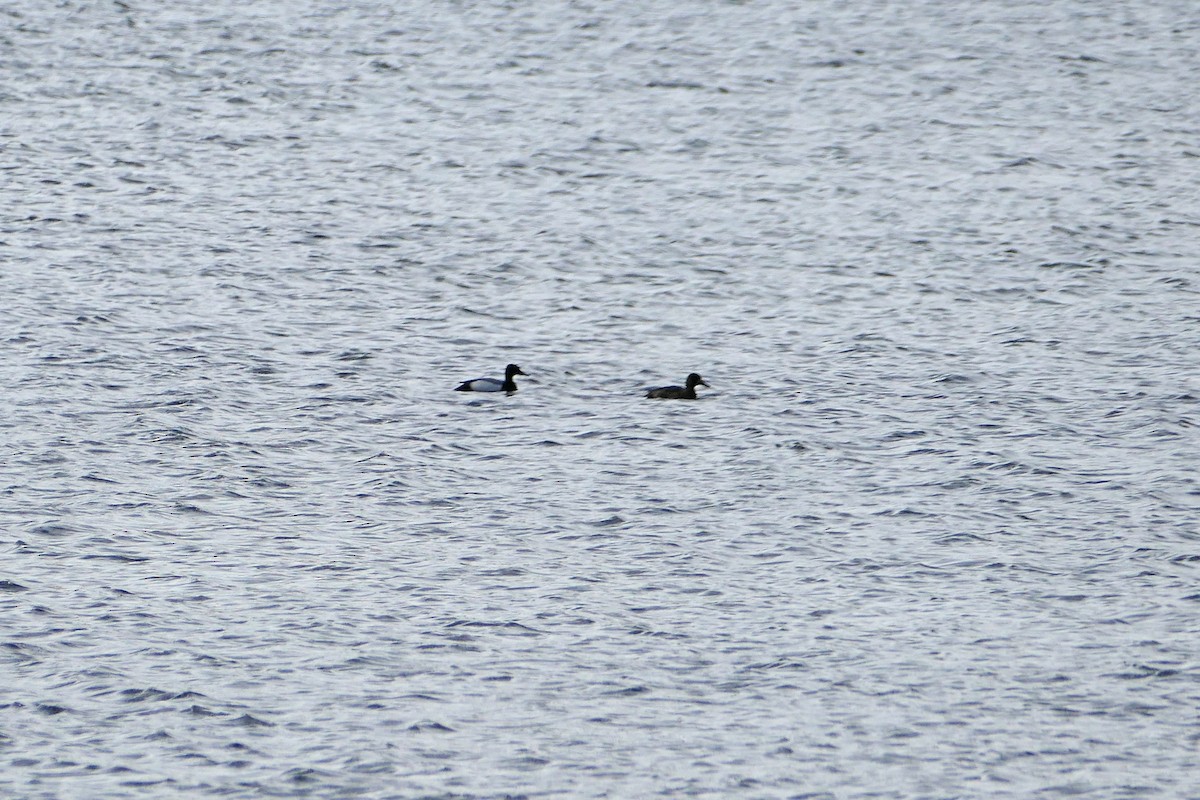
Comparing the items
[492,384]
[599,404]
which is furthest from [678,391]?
[492,384]

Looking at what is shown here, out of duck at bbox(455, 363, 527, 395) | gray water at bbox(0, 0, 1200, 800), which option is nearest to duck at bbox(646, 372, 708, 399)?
gray water at bbox(0, 0, 1200, 800)

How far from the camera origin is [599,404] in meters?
27.3

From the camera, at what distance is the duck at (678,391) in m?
27.3

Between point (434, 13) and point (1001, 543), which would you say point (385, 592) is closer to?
point (1001, 543)

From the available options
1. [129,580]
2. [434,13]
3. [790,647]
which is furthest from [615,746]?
[434,13]

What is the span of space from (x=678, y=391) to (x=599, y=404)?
1242 mm

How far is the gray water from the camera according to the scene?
55.2 feet

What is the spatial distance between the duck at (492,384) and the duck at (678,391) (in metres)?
2.14

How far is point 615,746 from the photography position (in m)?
16.3

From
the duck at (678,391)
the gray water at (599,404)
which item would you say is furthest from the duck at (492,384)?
the duck at (678,391)

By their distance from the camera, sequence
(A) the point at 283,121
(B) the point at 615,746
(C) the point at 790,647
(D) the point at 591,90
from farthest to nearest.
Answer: (D) the point at 591,90
(A) the point at 283,121
(C) the point at 790,647
(B) the point at 615,746

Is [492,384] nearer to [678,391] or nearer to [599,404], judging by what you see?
[599,404]

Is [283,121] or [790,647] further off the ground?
[283,121]

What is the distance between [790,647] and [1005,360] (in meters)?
12.1
